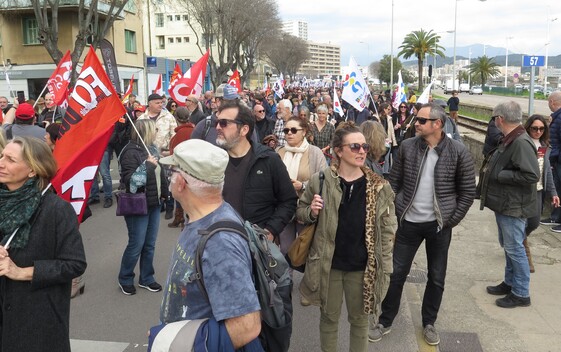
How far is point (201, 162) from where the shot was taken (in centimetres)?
210

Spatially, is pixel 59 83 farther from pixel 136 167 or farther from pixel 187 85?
pixel 136 167

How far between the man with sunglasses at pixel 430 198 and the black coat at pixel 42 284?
257cm

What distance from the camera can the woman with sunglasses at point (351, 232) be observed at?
3.51 m

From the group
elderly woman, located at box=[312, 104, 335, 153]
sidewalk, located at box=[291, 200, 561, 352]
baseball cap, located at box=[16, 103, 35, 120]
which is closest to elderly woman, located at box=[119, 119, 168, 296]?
sidewalk, located at box=[291, 200, 561, 352]

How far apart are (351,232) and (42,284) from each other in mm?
1929

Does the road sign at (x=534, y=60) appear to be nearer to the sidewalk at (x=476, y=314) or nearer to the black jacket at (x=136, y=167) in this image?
the sidewalk at (x=476, y=314)

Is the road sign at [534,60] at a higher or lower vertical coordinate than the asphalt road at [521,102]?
higher

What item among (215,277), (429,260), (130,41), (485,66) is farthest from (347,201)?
(485,66)

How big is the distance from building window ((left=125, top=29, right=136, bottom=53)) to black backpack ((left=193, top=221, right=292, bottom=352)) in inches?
1398

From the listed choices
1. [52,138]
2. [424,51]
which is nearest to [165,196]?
[52,138]

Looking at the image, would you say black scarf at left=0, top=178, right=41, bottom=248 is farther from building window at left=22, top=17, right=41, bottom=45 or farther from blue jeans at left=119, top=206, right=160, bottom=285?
building window at left=22, top=17, right=41, bottom=45

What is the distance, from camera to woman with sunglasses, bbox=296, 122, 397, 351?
3510 millimetres

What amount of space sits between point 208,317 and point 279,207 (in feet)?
6.04

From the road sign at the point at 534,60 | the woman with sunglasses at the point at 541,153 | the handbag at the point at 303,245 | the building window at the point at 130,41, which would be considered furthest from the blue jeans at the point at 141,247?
the building window at the point at 130,41
